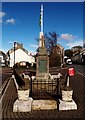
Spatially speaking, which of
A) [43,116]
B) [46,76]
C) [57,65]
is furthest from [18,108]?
[57,65]

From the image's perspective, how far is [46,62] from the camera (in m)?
17.7

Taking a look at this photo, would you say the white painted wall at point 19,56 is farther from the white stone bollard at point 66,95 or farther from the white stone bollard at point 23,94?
the white stone bollard at point 66,95

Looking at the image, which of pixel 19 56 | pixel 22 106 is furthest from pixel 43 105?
pixel 19 56

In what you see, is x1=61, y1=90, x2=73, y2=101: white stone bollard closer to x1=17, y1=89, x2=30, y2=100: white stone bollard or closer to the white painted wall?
x1=17, y1=89, x2=30, y2=100: white stone bollard

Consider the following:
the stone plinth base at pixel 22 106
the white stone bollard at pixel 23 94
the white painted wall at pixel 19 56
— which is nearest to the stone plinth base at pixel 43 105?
the stone plinth base at pixel 22 106

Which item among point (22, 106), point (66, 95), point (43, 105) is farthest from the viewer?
point (43, 105)

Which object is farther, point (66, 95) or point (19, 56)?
point (19, 56)

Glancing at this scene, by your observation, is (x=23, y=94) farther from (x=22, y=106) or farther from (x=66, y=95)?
(x=66, y=95)

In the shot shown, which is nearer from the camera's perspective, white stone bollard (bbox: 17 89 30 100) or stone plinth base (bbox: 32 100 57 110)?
white stone bollard (bbox: 17 89 30 100)

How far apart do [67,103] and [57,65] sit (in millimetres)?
53228

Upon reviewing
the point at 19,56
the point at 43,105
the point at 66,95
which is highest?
the point at 19,56

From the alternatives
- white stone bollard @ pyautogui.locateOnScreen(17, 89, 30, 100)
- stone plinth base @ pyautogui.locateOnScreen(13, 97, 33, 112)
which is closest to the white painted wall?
white stone bollard @ pyautogui.locateOnScreen(17, 89, 30, 100)

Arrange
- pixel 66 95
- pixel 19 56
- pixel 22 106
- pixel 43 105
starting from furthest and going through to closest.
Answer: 1. pixel 19 56
2. pixel 43 105
3. pixel 66 95
4. pixel 22 106

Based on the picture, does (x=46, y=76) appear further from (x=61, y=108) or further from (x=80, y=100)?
(x=61, y=108)
